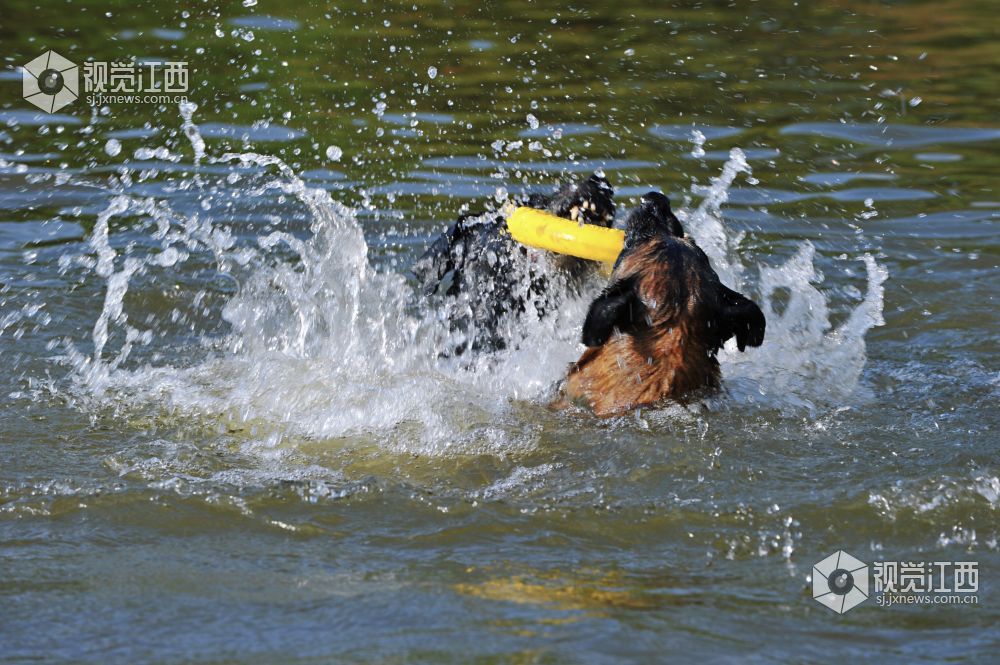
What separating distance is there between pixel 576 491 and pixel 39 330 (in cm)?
386

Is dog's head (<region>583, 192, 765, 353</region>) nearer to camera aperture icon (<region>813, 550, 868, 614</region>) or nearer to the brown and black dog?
the brown and black dog

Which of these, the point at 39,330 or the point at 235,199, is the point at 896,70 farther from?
the point at 39,330

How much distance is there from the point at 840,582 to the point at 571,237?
2.22 metres

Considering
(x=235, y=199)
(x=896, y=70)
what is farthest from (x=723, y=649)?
(x=896, y=70)

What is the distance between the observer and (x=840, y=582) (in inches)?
179

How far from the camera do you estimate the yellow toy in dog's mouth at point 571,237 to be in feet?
19.7

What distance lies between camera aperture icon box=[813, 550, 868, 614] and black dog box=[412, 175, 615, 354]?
2.30 metres

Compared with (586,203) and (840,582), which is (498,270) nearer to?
→ (586,203)

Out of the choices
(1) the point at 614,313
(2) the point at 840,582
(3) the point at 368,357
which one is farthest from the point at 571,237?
(2) the point at 840,582

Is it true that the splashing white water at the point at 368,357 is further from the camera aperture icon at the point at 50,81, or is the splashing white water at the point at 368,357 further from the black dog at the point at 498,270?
the camera aperture icon at the point at 50,81

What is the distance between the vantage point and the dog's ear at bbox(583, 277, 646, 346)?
5.63 metres

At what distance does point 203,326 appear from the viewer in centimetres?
784

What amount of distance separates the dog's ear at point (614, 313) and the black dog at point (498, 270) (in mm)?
766

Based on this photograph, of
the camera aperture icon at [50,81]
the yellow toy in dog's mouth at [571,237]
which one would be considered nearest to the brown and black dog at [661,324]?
the yellow toy in dog's mouth at [571,237]
